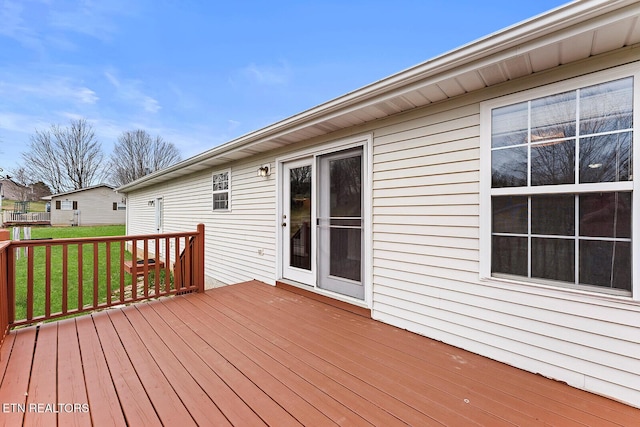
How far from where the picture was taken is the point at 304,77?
13750 mm

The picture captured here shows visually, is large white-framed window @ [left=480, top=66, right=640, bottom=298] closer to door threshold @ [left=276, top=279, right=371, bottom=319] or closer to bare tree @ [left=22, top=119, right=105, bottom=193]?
door threshold @ [left=276, top=279, right=371, bottom=319]

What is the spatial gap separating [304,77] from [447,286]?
13.5 m

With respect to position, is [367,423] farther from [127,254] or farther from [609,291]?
[127,254]

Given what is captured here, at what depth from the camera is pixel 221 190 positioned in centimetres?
585

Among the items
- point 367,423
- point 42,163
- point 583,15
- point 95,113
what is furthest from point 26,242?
point 42,163

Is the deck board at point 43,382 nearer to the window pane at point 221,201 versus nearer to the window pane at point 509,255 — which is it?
Result: the window pane at point 509,255


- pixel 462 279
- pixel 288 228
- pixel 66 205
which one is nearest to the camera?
pixel 462 279

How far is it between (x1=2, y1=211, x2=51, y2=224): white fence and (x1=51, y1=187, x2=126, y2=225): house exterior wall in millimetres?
1319

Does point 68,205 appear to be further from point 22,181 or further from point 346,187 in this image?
point 346,187

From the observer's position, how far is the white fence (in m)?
22.4

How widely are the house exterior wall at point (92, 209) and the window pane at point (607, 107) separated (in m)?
30.9

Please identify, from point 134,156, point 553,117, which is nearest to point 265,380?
point 553,117

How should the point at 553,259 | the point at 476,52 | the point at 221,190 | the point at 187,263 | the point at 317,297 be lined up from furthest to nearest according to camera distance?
1. the point at 221,190
2. the point at 187,263
3. the point at 317,297
4. the point at 553,259
5. the point at 476,52

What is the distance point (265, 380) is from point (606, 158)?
2727 millimetres
